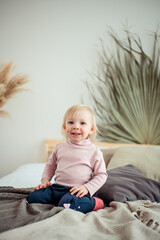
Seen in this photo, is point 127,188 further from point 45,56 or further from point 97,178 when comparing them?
point 45,56

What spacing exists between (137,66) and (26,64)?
4.38 feet

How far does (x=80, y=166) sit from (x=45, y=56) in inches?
81.7

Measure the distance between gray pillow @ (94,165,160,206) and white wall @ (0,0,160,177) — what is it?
5.32ft

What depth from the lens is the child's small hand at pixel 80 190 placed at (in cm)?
105

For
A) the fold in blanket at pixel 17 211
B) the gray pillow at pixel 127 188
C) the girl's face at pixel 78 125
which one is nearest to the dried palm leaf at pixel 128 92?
the gray pillow at pixel 127 188

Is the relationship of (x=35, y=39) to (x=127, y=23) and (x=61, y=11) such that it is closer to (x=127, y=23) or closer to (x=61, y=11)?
(x=61, y=11)

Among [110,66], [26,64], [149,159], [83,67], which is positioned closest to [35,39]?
[26,64]

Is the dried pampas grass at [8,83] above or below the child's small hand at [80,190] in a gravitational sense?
above

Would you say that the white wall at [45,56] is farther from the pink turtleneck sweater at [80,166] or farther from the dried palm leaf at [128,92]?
the pink turtleneck sweater at [80,166]

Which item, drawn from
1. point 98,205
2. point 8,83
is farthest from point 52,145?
point 98,205

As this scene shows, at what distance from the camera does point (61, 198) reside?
1.05 m

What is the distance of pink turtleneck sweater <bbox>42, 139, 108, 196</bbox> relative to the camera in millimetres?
1158

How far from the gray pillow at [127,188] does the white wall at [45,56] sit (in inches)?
63.8

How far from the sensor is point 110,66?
2.78 metres
